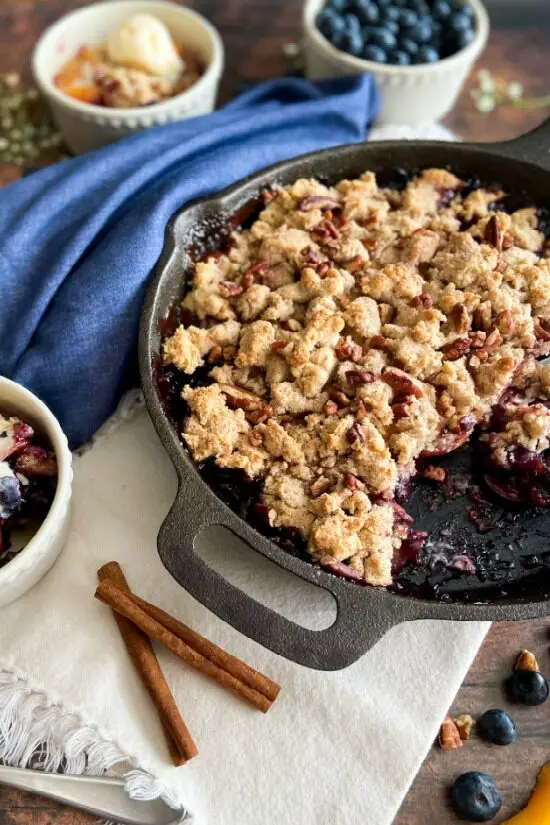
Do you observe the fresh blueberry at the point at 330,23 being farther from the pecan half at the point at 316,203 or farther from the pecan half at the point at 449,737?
the pecan half at the point at 449,737

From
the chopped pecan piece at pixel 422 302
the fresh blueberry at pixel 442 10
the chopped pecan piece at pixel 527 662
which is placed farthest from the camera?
the fresh blueberry at pixel 442 10

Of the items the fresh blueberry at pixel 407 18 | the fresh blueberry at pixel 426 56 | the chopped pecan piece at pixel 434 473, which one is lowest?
the chopped pecan piece at pixel 434 473

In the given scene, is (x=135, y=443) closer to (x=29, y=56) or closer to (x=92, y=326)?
(x=92, y=326)

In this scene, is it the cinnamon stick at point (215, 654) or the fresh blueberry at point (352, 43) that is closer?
the cinnamon stick at point (215, 654)

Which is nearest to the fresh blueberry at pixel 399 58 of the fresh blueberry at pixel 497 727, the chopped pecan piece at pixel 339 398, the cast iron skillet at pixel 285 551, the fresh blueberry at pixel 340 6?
the fresh blueberry at pixel 340 6

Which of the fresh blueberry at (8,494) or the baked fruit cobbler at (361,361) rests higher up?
the fresh blueberry at (8,494)

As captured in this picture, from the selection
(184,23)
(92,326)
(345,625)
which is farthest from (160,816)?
(184,23)

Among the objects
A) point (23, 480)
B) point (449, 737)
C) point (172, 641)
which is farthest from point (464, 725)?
point (23, 480)
